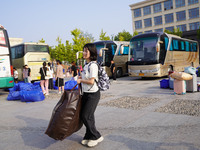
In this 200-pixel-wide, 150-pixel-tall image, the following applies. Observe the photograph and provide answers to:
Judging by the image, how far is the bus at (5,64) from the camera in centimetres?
1104

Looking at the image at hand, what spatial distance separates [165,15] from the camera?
2228 inches

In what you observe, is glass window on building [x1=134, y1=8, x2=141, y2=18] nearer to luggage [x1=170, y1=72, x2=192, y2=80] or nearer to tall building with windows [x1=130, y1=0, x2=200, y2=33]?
tall building with windows [x1=130, y1=0, x2=200, y2=33]

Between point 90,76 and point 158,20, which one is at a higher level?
point 158,20

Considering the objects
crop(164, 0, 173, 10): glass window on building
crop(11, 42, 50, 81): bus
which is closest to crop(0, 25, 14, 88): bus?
crop(11, 42, 50, 81): bus

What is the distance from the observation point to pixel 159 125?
4.64 meters

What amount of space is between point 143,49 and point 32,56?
9.79 m

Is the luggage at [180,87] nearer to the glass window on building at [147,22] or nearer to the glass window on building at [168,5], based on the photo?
the glass window on building at [168,5]

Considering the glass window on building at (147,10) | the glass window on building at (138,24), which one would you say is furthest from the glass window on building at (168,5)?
the glass window on building at (138,24)

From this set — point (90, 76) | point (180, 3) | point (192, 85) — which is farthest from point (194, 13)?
point (90, 76)

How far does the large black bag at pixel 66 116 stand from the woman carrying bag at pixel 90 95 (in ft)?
0.46

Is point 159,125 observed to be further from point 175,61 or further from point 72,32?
point 72,32

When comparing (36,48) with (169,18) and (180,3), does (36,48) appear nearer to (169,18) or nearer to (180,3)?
(180,3)

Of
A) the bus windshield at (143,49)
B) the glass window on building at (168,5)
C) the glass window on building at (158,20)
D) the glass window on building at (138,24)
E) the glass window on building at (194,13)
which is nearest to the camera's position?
the bus windshield at (143,49)

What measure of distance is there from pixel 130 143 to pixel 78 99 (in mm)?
1227
